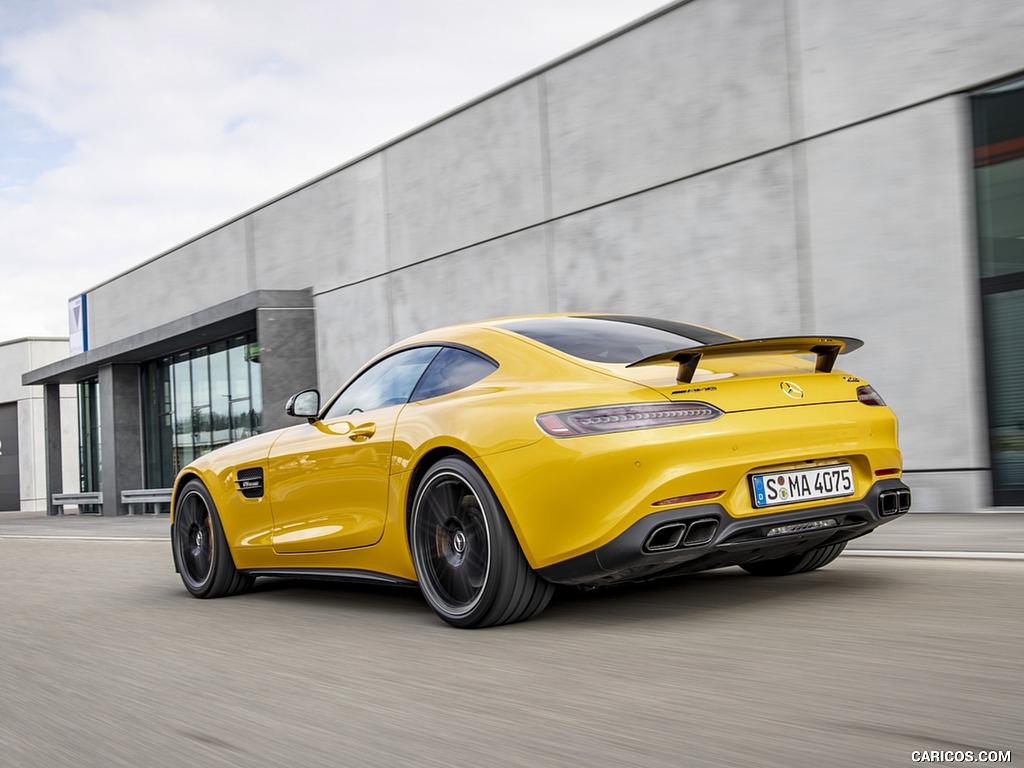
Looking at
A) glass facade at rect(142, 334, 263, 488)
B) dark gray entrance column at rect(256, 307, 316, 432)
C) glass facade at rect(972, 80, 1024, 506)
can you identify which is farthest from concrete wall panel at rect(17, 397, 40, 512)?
glass facade at rect(972, 80, 1024, 506)

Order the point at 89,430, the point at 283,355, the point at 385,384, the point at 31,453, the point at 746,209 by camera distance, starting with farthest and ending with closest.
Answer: the point at 31,453, the point at 89,430, the point at 283,355, the point at 746,209, the point at 385,384

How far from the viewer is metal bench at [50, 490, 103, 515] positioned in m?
29.8

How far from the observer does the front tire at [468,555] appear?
4582mm

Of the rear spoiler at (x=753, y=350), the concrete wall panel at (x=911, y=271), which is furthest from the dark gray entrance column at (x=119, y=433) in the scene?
the rear spoiler at (x=753, y=350)

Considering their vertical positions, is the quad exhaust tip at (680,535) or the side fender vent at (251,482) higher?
the side fender vent at (251,482)

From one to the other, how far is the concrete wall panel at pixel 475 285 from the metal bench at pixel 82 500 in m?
14.9

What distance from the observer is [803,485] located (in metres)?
4.52

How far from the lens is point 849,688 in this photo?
10.9ft

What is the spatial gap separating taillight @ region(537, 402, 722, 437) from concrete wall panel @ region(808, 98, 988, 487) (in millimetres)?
5997

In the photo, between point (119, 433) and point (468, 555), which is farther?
point (119, 433)

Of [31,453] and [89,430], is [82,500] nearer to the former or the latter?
[89,430]

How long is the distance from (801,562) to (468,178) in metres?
11.9

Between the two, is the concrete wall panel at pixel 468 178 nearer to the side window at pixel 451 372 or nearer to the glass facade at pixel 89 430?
the side window at pixel 451 372

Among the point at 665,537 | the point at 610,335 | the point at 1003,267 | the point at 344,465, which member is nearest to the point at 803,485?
the point at 665,537
